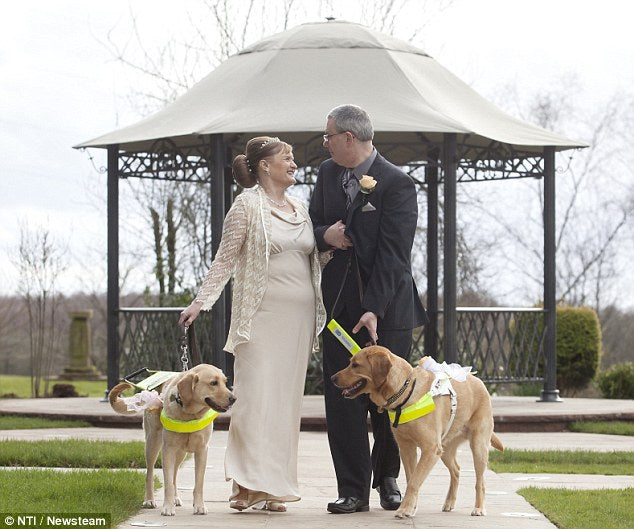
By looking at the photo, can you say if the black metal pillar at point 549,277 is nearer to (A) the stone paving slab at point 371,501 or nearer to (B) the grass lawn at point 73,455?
(A) the stone paving slab at point 371,501

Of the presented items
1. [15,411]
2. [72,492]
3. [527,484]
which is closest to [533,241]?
[15,411]

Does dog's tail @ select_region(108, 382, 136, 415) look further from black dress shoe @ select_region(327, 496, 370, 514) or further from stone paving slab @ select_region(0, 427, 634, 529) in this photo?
black dress shoe @ select_region(327, 496, 370, 514)

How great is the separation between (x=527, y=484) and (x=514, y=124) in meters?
6.77

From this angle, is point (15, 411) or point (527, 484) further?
point (15, 411)

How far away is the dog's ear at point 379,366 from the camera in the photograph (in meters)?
6.28

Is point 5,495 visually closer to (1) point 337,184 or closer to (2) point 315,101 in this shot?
(1) point 337,184

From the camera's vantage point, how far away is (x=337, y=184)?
6.90m

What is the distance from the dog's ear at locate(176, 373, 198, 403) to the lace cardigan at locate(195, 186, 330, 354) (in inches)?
14.5

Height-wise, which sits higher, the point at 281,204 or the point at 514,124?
the point at 514,124

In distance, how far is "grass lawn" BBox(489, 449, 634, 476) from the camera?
9.30 metres

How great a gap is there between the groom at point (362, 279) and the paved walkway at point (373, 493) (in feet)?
0.76

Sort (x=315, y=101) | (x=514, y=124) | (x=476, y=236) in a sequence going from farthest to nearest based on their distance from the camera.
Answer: (x=476, y=236), (x=514, y=124), (x=315, y=101)

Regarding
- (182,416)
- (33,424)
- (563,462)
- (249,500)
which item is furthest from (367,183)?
(33,424)

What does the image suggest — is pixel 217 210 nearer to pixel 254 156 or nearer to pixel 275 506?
pixel 254 156
